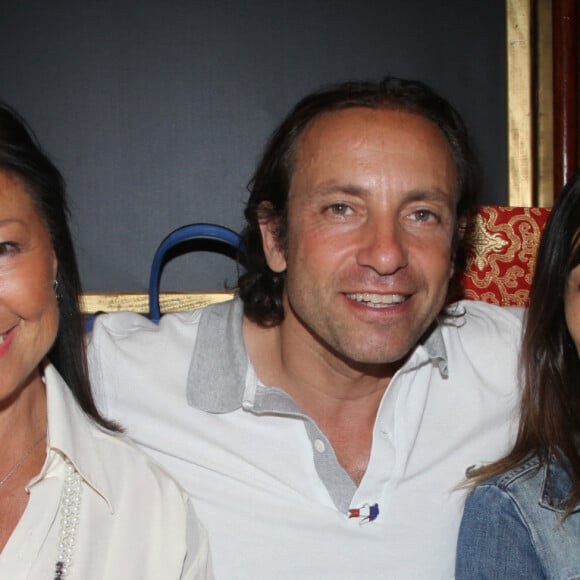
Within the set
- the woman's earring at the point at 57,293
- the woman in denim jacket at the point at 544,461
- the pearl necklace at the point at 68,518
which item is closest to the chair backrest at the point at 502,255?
the woman in denim jacket at the point at 544,461

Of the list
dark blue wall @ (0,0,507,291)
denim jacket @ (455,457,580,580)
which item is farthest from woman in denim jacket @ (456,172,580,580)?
dark blue wall @ (0,0,507,291)

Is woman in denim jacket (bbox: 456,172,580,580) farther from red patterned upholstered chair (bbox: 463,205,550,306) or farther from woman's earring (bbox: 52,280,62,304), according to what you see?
woman's earring (bbox: 52,280,62,304)

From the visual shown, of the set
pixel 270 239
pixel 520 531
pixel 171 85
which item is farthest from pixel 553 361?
pixel 171 85

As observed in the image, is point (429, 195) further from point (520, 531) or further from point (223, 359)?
point (520, 531)

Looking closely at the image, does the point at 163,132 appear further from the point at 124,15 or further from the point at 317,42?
the point at 317,42

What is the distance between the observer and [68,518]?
46.4 inches

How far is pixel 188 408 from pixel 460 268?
0.89 m

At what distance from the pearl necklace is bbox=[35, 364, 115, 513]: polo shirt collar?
0.02 metres

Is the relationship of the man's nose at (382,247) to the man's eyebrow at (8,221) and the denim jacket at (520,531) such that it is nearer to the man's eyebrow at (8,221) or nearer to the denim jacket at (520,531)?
the denim jacket at (520,531)

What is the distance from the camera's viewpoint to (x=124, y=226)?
2.44 m

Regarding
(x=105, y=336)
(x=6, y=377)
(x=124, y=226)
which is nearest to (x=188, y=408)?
(x=105, y=336)

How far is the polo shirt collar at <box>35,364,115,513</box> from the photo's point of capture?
1.21 metres

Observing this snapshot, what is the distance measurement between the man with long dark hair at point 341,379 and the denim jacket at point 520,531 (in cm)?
9

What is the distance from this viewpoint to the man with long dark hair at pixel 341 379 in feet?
4.77
